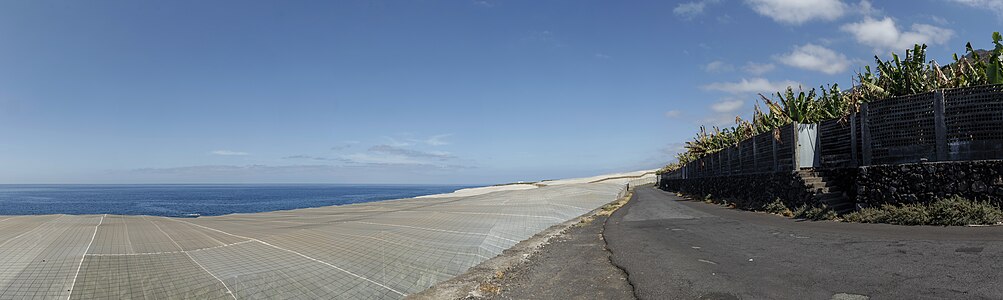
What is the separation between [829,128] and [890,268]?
1232cm

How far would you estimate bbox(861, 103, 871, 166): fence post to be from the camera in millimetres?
13938

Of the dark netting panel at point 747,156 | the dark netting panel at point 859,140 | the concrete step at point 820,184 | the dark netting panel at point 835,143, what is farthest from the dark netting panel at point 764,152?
the dark netting panel at point 859,140

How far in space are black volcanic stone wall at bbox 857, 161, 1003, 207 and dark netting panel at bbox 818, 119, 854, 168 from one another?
7.21 feet

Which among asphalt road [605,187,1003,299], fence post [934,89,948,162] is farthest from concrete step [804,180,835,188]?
asphalt road [605,187,1003,299]

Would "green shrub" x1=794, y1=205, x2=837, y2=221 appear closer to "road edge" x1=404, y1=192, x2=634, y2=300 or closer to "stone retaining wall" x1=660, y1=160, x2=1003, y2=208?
"stone retaining wall" x1=660, y1=160, x2=1003, y2=208

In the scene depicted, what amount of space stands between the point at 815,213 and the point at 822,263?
7562 mm

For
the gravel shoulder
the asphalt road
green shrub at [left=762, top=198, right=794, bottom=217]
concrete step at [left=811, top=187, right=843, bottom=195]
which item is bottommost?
the gravel shoulder

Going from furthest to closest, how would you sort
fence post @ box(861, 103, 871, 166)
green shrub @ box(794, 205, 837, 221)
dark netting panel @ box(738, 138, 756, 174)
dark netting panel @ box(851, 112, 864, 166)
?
dark netting panel @ box(738, 138, 756, 174) → dark netting panel @ box(851, 112, 864, 166) → fence post @ box(861, 103, 871, 166) → green shrub @ box(794, 205, 837, 221)

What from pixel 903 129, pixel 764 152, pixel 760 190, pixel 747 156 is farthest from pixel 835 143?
pixel 747 156

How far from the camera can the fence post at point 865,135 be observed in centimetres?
1394

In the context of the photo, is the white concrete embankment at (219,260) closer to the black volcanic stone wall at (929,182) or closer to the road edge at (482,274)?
the road edge at (482,274)

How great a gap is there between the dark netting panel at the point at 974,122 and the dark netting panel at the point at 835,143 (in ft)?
10.8

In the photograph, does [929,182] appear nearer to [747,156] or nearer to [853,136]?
[853,136]

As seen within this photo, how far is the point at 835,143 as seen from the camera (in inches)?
656
